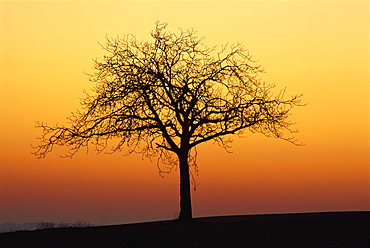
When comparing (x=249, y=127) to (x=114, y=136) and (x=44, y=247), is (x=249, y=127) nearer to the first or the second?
(x=114, y=136)

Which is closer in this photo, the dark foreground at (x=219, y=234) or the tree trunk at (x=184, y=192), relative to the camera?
→ the dark foreground at (x=219, y=234)

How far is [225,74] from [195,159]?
468 cm

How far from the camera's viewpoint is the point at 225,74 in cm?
3244

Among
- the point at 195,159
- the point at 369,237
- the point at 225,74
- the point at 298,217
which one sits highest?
the point at 225,74

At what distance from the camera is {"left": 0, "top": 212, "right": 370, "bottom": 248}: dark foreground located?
25.1 meters

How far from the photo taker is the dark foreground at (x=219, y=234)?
82.4 feet

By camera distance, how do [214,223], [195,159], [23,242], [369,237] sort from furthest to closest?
[195,159], [214,223], [23,242], [369,237]

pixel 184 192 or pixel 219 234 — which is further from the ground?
pixel 184 192

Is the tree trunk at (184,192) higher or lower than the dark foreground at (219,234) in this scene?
higher

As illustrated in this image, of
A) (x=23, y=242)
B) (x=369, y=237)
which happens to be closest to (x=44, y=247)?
(x=23, y=242)

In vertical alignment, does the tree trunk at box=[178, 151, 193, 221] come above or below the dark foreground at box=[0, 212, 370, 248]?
above

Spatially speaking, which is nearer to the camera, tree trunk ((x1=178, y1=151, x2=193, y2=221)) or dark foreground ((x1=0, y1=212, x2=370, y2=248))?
dark foreground ((x1=0, y1=212, x2=370, y2=248))

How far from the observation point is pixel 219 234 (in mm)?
27000

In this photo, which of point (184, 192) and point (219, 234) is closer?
point (219, 234)
